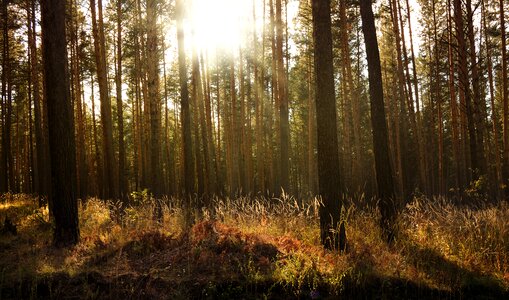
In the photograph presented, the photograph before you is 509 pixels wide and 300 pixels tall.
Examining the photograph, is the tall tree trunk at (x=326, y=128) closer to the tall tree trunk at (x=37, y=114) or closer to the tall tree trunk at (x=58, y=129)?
the tall tree trunk at (x=58, y=129)

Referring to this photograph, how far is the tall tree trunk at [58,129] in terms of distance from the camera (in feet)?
23.1

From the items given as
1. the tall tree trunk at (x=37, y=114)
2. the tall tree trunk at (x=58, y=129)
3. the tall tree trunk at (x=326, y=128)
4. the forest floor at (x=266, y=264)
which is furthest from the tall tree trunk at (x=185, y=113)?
the tall tree trunk at (x=37, y=114)

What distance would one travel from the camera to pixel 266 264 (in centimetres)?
523

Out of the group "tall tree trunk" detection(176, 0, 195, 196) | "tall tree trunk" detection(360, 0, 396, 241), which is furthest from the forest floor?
"tall tree trunk" detection(176, 0, 195, 196)

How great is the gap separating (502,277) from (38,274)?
21.1 ft

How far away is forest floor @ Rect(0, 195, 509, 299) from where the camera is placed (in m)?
4.66

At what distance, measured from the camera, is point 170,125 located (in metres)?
38.8

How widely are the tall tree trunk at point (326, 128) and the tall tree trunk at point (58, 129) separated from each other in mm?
4787

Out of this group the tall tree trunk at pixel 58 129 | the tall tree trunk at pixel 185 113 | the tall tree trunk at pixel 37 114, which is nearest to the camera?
the tall tree trunk at pixel 58 129

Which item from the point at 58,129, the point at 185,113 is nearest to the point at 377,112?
the point at 185,113

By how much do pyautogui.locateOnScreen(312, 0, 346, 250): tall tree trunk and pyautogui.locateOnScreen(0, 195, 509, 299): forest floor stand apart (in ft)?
1.93

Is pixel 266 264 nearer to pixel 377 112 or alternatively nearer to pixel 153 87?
pixel 377 112

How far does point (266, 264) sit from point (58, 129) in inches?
190

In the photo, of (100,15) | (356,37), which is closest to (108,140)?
(100,15)
